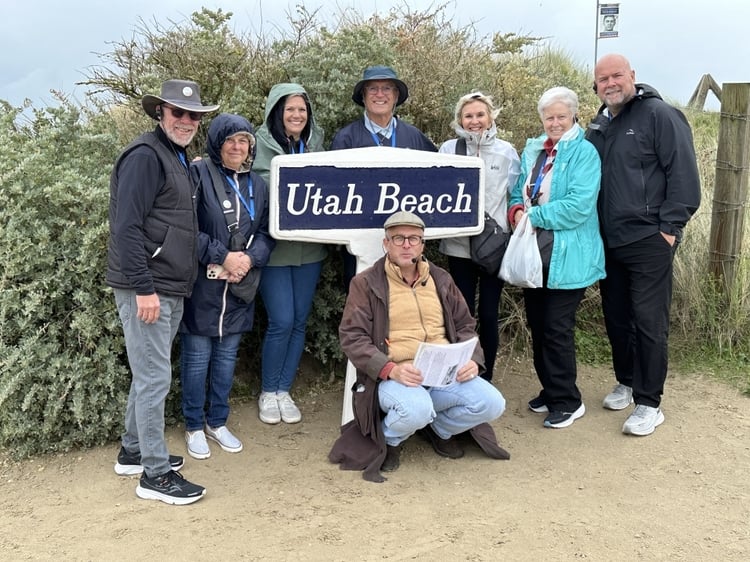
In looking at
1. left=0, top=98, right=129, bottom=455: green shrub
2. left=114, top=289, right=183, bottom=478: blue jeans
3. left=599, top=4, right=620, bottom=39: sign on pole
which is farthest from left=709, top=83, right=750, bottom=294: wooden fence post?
left=599, top=4, right=620, bottom=39: sign on pole

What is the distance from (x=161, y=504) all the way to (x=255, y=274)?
1320mm

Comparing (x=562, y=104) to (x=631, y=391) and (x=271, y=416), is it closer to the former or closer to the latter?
(x=631, y=391)

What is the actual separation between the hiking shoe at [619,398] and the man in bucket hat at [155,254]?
109 inches

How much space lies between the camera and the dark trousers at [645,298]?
4.25 metres

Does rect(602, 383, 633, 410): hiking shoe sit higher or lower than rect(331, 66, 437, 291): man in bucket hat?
lower

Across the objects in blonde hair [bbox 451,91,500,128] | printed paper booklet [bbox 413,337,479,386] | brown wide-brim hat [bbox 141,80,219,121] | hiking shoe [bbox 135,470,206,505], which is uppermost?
blonde hair [bbox 451,91,500,128]

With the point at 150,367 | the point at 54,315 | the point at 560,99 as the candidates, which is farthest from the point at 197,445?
the point at 560,99

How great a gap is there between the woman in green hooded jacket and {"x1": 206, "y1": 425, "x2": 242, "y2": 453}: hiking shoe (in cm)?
38

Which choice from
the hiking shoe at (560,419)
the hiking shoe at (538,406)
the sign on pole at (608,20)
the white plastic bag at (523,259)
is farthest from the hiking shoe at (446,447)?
the sign on pole at (608,20)

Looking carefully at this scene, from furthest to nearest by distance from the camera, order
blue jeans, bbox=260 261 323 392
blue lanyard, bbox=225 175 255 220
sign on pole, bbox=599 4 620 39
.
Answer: sign on pole, bbox=599 4 620 39 < blue jeans, bbox=260 261 323 392 < blue lanyard, bbox=225 175 255 220

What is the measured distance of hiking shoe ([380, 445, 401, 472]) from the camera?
12.8ft

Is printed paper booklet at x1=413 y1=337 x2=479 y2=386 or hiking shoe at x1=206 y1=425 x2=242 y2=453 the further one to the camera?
hiking shoe at x1=206 y1=425 x2=242 y2=453

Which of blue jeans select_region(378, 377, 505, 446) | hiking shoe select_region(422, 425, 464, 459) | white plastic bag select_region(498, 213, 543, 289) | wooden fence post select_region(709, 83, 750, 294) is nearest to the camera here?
blue jeans select_region(378, 377, 505, 446)

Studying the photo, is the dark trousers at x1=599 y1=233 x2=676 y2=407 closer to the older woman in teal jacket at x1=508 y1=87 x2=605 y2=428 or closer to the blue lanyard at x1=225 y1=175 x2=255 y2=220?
the older woman in teal jacket at x1=508 y1=87 x2=605 y2=428
